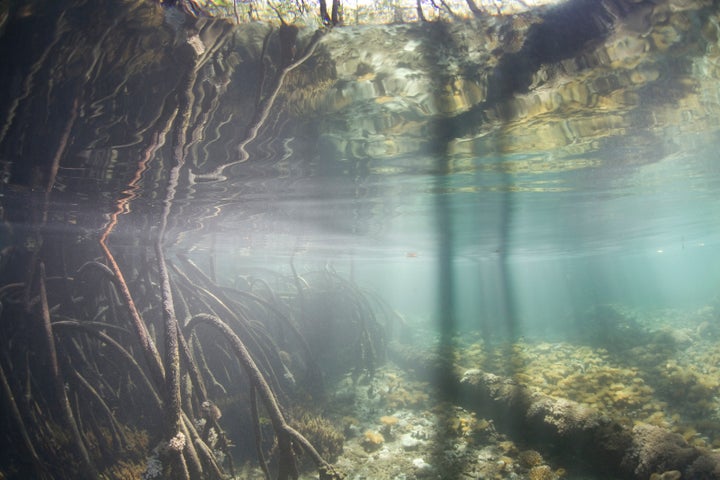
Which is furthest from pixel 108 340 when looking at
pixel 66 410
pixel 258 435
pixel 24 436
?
pixel 258 435

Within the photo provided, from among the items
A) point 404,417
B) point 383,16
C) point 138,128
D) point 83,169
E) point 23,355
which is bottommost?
point 404,417

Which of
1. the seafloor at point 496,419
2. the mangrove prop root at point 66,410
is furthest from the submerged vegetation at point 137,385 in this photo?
the seafloor at point 496,419

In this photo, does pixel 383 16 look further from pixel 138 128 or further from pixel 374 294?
pixel 374 294

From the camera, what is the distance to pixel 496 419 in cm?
831

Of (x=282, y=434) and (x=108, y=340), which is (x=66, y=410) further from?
(x=282, y=434)

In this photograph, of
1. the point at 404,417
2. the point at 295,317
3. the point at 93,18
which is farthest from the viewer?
the point at 295,317

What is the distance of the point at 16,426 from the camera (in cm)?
570

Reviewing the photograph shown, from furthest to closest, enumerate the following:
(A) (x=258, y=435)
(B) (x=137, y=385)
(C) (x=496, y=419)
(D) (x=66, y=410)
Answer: (C) (x=496, y=419) < (B) (x=137, y=385) < (A) (x=258, y=435) < (D) (x=66, y=410)

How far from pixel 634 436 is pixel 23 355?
37.5 feet

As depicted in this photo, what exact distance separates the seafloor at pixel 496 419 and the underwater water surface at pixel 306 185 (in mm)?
78

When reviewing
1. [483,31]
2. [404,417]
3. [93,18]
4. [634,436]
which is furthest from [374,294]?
[93,18]

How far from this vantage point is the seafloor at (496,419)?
6785mm

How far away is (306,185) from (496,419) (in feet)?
26.2

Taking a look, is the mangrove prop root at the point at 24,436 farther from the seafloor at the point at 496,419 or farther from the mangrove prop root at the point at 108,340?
the seafloor at the point at 496,419
